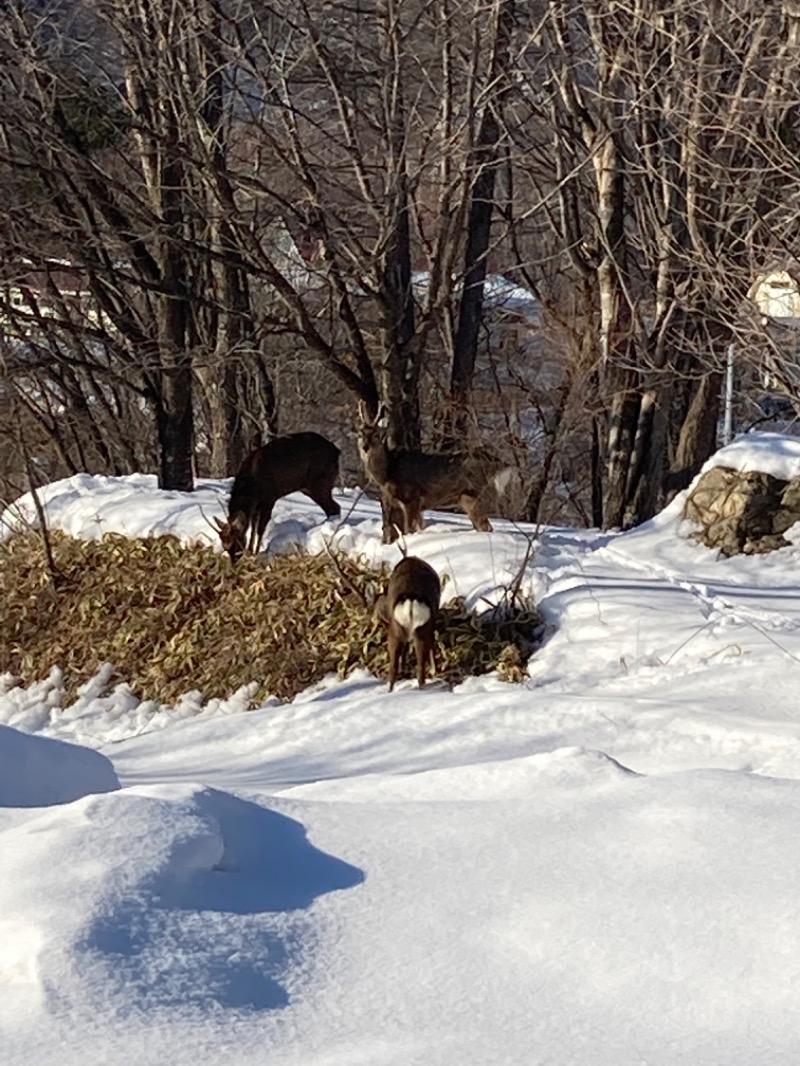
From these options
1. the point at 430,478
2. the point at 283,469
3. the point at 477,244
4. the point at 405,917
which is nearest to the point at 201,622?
the point at 283,469

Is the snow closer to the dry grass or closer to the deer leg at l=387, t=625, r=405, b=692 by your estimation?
the deer leg at l=387, t=625, r=405, b=692

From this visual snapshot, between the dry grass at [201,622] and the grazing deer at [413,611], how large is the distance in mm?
334

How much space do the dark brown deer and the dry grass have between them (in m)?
0.27

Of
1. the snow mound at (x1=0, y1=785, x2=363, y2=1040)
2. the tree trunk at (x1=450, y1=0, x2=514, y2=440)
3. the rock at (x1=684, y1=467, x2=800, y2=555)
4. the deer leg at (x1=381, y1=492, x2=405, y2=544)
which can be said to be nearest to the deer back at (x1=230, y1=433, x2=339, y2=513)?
the deer leg at (x1=381, y1=492, x2=405, y2=544)

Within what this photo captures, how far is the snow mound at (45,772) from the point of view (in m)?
5.73

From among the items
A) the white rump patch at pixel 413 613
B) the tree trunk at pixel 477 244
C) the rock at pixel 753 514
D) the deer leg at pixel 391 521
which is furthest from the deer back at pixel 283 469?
the rock at pixel 753 514

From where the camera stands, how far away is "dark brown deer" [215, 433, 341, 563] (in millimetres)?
11672

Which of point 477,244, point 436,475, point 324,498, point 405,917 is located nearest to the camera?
point 405,917

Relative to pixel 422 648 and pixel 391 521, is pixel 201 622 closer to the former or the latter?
pixel 391 521

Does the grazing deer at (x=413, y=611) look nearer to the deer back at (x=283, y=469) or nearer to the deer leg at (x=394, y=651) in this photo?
the deer leg at (x=394, y=651)

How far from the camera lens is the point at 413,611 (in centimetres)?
964

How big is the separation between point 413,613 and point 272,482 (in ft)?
8.37

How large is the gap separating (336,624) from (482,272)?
19.3 feet

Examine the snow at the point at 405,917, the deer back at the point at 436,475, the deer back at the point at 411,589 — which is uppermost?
the deer back at the point at 436,475
